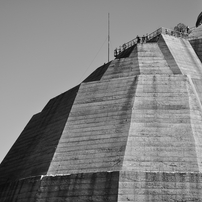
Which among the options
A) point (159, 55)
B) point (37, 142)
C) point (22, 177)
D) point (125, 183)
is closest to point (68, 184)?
point (125, 183)

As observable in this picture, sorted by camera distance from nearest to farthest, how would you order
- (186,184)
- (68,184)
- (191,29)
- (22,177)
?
(186,184) < (68,184) < (22,177) < (191,29)

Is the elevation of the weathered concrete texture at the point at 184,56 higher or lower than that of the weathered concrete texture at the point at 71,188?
higher

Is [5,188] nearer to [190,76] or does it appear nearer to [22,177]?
[22,177]

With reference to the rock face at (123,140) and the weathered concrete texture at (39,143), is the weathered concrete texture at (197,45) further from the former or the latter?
the weathered concrete texture at (39,143)

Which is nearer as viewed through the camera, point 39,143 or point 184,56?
point 39,143

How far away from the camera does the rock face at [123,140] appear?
2089 cm

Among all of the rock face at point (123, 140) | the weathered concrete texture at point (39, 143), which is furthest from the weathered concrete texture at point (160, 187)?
the weathered concrete texture at point (39, 143)

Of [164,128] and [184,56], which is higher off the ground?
[184,56]

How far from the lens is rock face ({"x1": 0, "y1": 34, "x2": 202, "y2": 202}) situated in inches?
822

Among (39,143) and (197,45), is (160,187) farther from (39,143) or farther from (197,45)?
(197,45)

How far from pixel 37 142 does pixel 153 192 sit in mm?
10297

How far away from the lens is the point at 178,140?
890 inches

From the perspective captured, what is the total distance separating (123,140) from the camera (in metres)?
23.1

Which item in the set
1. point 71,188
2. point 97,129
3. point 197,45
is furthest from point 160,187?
point 197,45
